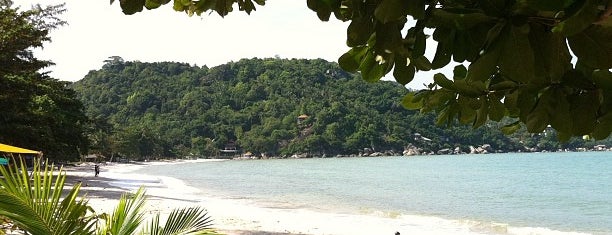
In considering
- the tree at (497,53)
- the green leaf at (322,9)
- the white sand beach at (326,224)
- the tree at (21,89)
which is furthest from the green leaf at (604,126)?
the tree at (21,89)

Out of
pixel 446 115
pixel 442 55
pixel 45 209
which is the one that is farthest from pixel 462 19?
pixel 45 209

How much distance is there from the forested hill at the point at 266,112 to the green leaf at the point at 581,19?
11545cm

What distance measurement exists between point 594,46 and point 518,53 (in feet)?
0.33

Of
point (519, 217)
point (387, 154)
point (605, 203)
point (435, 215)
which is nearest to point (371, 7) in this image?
point (435, 215)

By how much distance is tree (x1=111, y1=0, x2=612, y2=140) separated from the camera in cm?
76

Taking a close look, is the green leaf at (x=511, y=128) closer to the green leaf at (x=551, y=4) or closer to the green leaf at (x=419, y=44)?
the green leaf at (x=419, y=44)

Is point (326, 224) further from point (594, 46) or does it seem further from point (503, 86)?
point (594, 46)

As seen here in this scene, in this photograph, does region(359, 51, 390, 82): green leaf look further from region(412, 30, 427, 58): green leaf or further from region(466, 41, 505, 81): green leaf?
region(466, 41, 505, 81): green leaf

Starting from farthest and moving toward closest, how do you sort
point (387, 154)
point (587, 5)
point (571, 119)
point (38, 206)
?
1. point (387, 154)
2. point (38, 206)
3. point (571, 119)
4. point (587, 5)

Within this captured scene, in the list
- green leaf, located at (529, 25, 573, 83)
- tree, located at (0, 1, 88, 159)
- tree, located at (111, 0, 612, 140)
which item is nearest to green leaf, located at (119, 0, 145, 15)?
tree, located at (111, 0, 612, 140)

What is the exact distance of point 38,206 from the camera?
251 cm

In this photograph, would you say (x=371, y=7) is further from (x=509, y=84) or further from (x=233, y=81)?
(x=233, y=81)

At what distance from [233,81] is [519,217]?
11781cm

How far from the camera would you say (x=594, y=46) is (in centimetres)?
74
